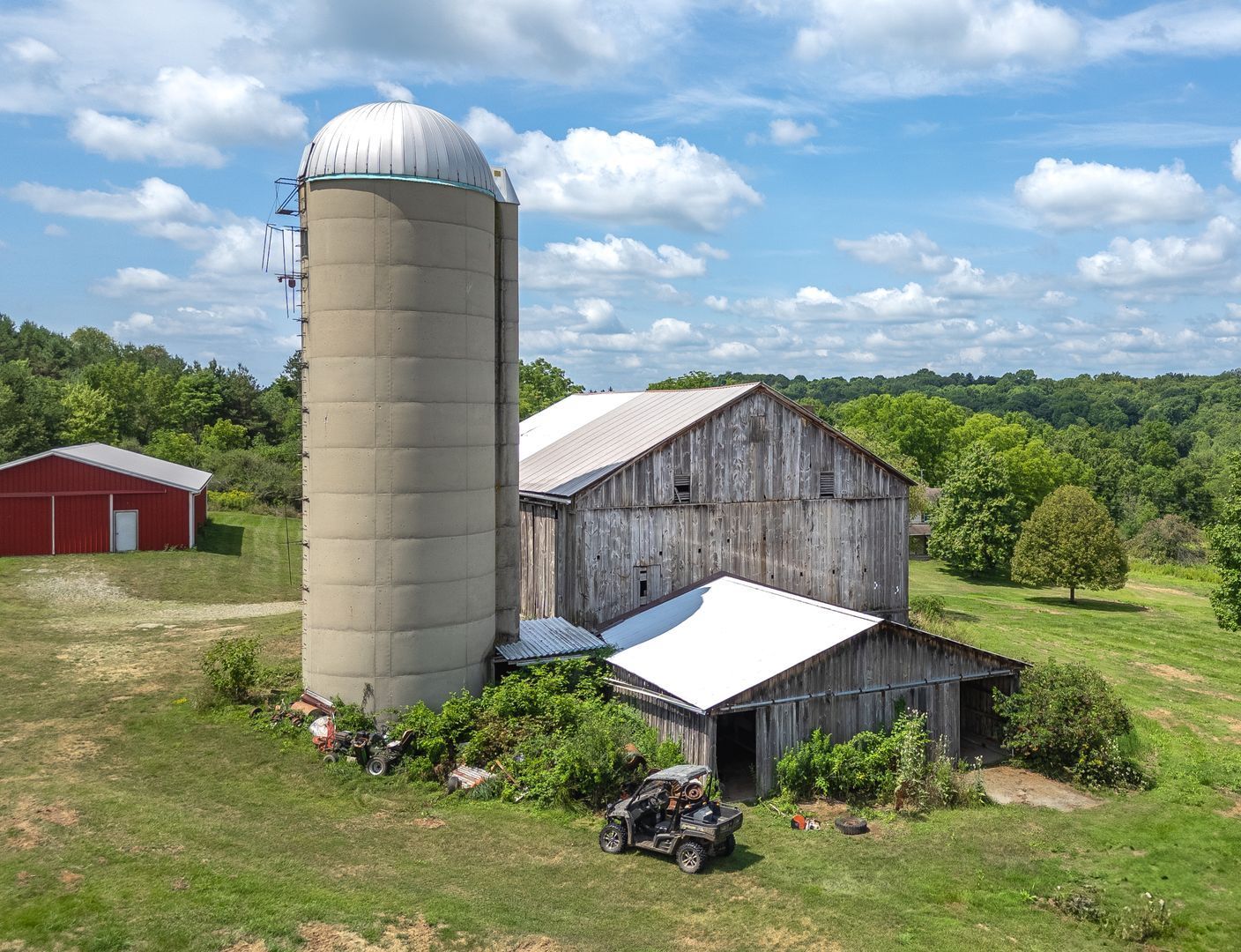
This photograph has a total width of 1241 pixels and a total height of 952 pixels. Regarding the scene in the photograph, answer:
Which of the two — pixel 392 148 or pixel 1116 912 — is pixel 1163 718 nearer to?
pixel 1116 912

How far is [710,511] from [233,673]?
13.7m

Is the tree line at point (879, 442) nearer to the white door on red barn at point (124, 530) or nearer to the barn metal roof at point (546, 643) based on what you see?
the white door on red barn at point (124, 530)

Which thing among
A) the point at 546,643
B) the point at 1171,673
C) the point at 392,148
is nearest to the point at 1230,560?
the point at 1171,673

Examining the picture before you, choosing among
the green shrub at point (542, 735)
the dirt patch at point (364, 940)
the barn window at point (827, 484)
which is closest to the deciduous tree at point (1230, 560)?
the barn window at point (827, 484)

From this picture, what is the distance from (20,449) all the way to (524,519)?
58.1 m

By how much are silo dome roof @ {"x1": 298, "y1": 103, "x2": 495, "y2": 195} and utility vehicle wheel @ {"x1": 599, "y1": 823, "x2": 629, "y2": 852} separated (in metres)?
14.5

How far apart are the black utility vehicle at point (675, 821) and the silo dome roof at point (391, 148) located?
46.5 feet

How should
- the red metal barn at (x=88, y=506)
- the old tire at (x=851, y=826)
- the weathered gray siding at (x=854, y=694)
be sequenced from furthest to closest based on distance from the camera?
the red metal barn at (x=88, y=506) < the weathered gray siding at (x=854, y=694) < the old tire at (x=851, y=826)


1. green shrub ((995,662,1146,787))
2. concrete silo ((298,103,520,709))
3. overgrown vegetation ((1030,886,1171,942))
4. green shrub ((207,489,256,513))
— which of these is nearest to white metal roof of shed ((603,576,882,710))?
green shrub ((995,662,1146,787))

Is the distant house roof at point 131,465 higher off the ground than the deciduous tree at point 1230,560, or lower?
higher

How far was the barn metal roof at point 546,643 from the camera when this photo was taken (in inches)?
896

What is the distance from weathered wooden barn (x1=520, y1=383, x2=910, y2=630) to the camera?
1040 inches

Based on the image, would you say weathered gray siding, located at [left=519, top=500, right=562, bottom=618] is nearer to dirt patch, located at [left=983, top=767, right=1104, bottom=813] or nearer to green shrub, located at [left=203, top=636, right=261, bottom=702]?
green shrub, located at [left=203, top=636, right=261, bottom=702]

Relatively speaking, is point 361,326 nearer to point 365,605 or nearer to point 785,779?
point 365,605
